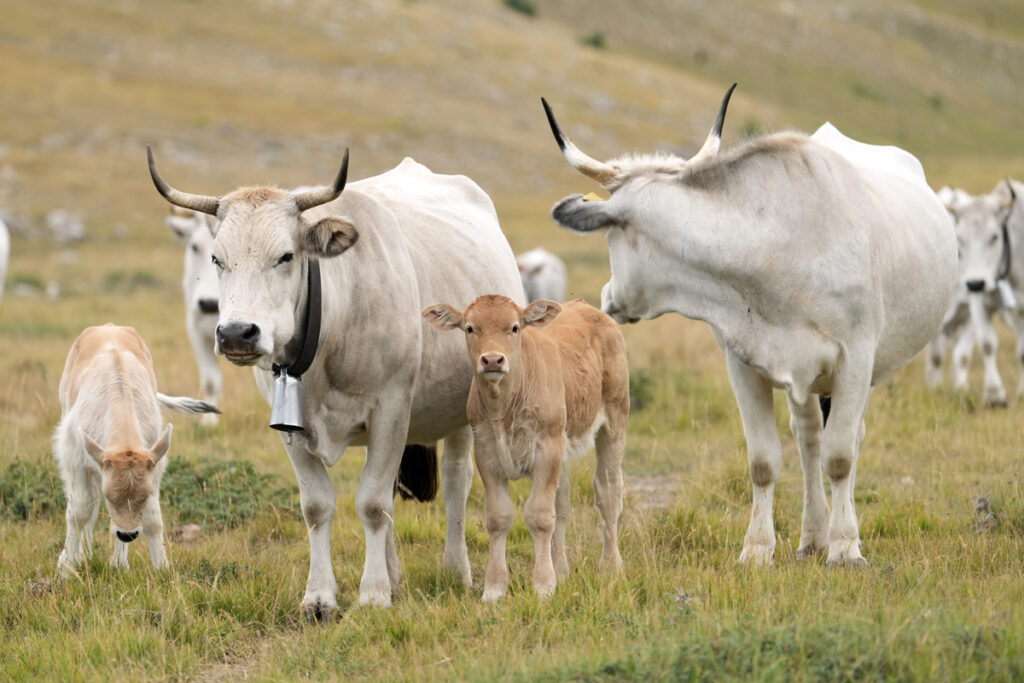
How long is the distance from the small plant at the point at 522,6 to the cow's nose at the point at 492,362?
6882cm

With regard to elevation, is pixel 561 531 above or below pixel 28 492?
above

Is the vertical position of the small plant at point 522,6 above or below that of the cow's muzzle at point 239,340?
above

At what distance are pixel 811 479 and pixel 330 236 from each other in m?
3.28

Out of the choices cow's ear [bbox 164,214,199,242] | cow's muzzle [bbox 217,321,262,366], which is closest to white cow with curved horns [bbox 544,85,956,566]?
cow's muzzle [bbox 217,321,262,366]

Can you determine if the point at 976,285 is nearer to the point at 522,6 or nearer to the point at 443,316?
the point at 443,316

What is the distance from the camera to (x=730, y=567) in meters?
6.21

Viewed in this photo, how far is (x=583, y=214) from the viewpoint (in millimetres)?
6227

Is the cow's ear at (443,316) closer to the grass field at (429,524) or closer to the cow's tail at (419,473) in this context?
the grass field at (429,524)

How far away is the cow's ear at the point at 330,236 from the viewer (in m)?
5.72

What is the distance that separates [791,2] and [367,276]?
3544 inches

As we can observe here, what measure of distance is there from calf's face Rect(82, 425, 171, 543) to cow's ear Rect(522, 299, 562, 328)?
2.46 meters

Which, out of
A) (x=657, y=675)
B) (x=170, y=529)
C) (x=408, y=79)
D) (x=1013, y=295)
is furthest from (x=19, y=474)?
(x=408, y=79)

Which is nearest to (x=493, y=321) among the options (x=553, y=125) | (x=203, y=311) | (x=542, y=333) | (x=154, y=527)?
(x=542, y=333)

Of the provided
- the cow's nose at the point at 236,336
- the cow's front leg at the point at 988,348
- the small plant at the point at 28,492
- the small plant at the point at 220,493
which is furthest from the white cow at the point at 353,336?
the cow's front leg at the point at 988,348
